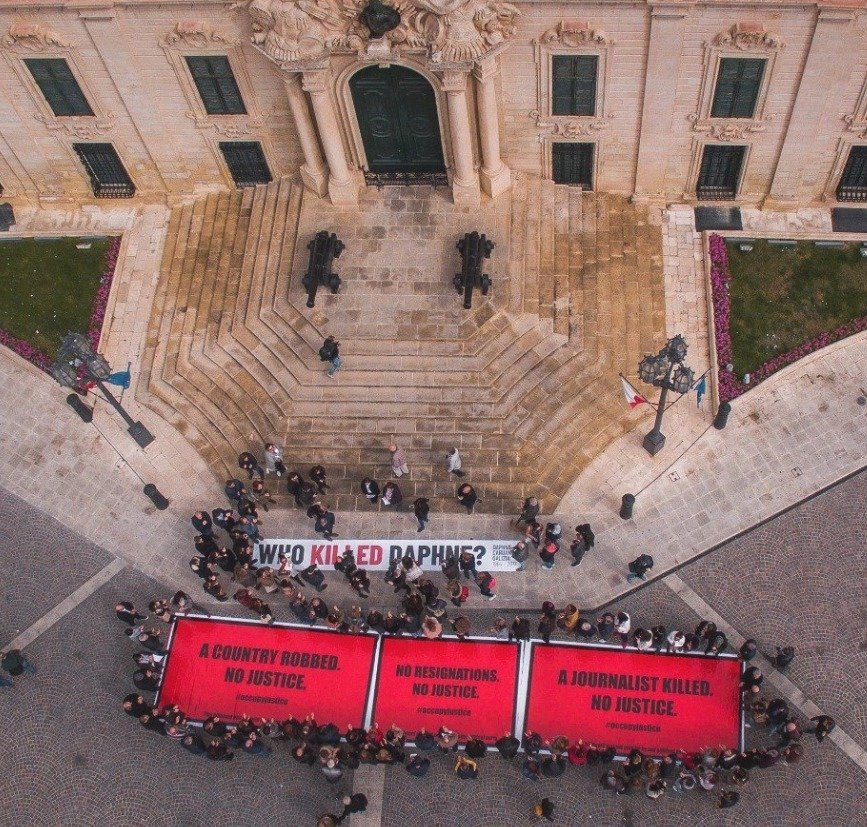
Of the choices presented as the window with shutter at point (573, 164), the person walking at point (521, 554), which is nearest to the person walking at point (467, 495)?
the person walking at point (521, 554)

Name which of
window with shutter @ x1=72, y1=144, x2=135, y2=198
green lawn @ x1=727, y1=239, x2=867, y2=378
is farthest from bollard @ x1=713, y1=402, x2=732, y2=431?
window with shutter @ x1=72, y1=144, x2=135, y2=198

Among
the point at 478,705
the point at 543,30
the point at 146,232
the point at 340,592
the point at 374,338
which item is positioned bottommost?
the point at 478,705

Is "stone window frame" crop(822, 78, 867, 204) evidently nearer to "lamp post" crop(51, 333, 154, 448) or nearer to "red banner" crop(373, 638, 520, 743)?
"red banner" crop(373, 638, 520, 743)

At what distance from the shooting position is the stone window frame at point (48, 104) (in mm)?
27891

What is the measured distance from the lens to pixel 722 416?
28.2m

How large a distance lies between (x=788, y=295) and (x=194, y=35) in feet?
67.3

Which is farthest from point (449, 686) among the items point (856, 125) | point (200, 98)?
point (856, 125)

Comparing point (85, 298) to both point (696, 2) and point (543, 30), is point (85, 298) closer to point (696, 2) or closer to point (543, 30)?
point (543, 30)

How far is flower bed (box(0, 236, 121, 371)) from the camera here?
3164 cm

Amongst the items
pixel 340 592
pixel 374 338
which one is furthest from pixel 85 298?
pixel 340 592

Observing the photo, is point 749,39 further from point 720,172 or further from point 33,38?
point 33,38

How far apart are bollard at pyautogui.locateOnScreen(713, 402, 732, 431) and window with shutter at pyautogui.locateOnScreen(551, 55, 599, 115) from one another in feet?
33.2

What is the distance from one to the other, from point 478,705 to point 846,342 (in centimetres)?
1657

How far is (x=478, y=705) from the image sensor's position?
25.2m
